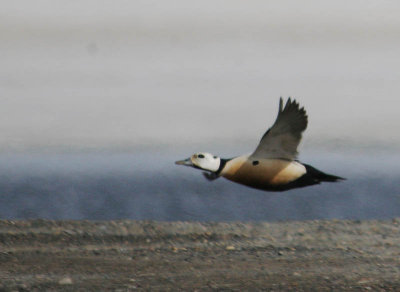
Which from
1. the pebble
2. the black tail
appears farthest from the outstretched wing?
the pebble

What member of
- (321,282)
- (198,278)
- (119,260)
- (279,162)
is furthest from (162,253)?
(279,162)

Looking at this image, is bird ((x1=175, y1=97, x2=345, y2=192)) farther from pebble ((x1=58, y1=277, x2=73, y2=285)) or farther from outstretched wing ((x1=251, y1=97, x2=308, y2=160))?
pebble ((x1=58, y1=277, x2=73, y2=285))

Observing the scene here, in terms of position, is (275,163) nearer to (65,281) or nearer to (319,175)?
(319,175)

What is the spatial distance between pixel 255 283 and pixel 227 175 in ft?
15.5

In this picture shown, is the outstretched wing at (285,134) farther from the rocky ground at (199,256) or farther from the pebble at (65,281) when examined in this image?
the pebble at (65,281)

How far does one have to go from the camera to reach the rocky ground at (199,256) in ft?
38.0

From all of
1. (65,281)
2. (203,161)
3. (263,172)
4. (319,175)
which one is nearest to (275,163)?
(263,172)

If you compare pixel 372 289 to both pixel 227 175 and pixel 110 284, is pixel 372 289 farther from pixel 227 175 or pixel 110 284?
pixel 227 175

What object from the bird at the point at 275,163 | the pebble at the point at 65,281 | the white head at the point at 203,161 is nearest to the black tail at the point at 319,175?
the bird at the point at 275,163

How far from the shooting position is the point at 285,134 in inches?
303

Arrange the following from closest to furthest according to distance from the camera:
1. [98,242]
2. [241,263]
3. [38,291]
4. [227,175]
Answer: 1. [227,175]
2. [38,291]
3. [241,263]
4. [98,242]

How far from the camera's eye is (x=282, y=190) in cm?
711

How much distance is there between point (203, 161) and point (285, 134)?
0.76 m

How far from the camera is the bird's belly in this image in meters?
7.11
